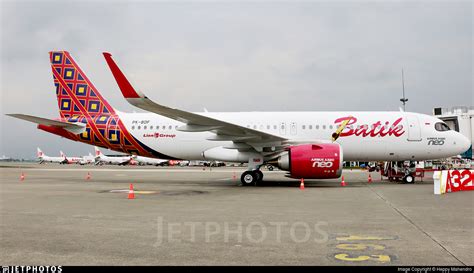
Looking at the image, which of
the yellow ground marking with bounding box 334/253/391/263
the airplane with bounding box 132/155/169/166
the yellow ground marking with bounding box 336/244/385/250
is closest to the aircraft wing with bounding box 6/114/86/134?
the yellow ground marking with bounding box 336/244/385/250

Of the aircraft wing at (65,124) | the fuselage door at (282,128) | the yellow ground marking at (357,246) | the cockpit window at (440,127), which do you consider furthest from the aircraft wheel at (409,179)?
the aircraft wing at (65,124)

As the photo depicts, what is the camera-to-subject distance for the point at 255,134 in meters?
16.2

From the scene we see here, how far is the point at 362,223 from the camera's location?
737cm

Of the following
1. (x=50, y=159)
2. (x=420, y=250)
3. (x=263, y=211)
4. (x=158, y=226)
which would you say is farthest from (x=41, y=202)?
(x=50, y=159)

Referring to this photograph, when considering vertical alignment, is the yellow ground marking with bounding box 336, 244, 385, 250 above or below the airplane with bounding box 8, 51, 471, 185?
below

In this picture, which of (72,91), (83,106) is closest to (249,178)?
→ (83,106)

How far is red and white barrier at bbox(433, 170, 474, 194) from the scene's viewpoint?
43.2 feet

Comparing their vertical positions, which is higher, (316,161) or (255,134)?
(255,134)

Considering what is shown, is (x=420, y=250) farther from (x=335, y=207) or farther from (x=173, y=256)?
(x=335, y=207)

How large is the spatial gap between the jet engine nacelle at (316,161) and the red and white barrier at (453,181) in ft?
11.8

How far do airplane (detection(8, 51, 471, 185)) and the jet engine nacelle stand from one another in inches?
1.5

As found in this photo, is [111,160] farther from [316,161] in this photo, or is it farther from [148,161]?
[316,161]

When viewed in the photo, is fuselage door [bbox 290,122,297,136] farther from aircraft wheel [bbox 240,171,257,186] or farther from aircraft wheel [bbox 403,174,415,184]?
aircraft wheel [bbox 403,174,415,184]

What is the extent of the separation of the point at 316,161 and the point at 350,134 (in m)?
3.41
